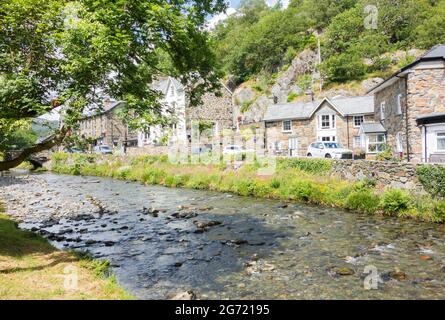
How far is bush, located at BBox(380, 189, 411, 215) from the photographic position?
18125 mm

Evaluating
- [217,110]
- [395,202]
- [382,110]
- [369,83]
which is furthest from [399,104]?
[369,83]

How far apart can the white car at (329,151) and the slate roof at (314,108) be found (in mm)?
8815

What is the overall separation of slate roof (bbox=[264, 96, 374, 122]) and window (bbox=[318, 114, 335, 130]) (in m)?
1.35

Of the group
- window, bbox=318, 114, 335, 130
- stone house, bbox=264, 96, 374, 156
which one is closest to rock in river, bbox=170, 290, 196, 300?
stone house, bbox=264, 96, 374, 156

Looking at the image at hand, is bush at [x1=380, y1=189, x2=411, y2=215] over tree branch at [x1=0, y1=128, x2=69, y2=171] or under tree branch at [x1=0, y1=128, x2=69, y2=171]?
under

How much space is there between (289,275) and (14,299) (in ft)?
23.7

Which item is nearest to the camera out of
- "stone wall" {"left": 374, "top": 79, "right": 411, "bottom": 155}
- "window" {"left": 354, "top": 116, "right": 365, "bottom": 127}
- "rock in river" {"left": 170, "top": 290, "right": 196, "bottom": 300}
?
"rock in river" {"left": 170, "top": 290, "right": 196, "bottom": 300}

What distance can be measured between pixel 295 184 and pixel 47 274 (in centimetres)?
1783

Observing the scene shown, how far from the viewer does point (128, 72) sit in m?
10.1

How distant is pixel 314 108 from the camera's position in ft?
155

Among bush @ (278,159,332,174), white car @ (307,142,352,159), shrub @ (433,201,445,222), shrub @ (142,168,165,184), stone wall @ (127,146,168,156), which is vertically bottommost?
shrub @ (433,201,445,222)

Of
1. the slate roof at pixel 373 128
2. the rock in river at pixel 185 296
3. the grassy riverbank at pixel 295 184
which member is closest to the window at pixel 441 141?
the grassy riverbank at pixel 295 184

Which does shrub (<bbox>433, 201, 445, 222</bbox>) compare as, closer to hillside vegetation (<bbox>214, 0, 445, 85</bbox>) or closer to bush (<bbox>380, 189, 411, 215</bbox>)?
bush (<bbox>380, 189, 411, 215</bbox>)

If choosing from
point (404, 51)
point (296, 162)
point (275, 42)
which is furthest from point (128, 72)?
point (275, 42)
